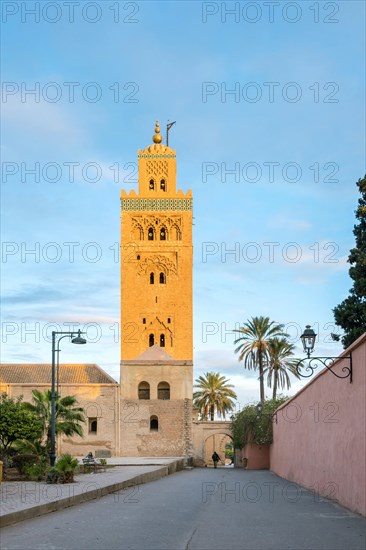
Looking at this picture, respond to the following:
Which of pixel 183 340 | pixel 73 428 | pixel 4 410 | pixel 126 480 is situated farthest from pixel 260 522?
pixel 183 340

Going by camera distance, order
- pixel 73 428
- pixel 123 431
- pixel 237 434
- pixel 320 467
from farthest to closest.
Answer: pixel 123 431, pixel 237 434, pixel 73 428, pixel 320 467

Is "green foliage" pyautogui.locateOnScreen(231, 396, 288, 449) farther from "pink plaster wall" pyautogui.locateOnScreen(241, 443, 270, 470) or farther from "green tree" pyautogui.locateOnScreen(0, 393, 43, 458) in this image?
"green tree" pyautogui.locateOnScreen(0, 393, 43, 458)

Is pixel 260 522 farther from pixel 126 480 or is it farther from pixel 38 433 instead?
pixel 38 433

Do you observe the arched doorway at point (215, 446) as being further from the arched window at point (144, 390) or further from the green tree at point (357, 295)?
the green tree at point (357, 295)

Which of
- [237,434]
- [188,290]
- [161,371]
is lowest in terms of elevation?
[237,434]

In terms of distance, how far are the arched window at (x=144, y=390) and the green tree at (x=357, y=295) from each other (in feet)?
93.9

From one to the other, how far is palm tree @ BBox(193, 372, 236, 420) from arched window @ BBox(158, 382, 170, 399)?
11100 millimetres

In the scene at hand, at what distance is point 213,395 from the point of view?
68375 mm

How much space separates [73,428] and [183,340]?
34.4 m

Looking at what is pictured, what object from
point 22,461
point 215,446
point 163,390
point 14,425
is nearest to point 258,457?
point 163,390

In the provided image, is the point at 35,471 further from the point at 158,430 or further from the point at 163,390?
the point at 163,390

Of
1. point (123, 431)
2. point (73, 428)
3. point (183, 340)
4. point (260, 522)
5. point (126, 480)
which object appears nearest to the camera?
point (260, 522)

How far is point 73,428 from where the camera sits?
2916 cm

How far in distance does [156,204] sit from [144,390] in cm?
1769
